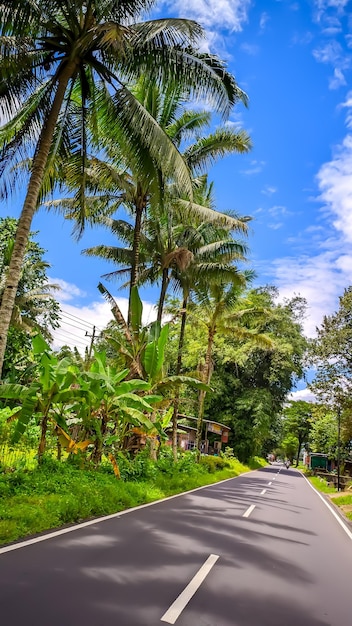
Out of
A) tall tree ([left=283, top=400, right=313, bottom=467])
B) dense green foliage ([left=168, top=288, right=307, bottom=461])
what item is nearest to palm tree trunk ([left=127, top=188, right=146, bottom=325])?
dense green foliage ([left=168, top=288, right=307, bottom=461])

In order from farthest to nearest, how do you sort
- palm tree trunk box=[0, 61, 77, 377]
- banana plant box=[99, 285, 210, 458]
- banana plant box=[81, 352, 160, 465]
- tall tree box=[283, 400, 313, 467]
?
tall tree box=[283, 400, 313, 467] → banana plant box=[99, 285, 210, 458] → banana plant box=[81, 352, 160, 465] → palm tree trunk box=[0, 61, 77, 377]

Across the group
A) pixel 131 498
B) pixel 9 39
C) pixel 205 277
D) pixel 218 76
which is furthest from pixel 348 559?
pixel 205 277

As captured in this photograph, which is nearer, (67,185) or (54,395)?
(54,395)

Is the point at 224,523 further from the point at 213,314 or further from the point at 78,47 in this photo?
the point at 213,314

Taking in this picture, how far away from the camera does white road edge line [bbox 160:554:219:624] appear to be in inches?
152

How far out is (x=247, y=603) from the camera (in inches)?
176

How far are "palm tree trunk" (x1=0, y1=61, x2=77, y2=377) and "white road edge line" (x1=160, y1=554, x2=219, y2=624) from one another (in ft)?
14.0

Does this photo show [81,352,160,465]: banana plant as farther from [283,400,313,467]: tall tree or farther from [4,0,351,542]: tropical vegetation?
[283,400,313,467]: tall tree

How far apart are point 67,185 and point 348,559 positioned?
1016 cm

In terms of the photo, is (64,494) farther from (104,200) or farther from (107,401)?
(104,200)

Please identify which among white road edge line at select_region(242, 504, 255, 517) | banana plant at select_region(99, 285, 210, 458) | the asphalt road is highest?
banana plant at select_region(99, 285, 210, 458)

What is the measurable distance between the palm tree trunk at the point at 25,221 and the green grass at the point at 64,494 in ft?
6.90

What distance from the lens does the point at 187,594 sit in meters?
4.48

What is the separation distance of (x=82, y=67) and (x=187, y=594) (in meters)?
9.06
